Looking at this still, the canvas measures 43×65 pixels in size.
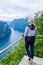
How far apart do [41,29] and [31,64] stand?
25.5 feet

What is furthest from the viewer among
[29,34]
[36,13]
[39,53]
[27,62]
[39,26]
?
[36,13]

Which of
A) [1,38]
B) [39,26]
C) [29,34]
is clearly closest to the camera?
[29,34]

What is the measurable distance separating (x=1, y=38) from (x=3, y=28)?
16.1 ft

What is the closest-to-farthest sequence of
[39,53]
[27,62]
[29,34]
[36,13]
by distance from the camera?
[29,34], [27,62], [39,53], [36,13]

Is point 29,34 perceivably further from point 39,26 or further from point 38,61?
A: point 39,26

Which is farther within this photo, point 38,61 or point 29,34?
point 38,61

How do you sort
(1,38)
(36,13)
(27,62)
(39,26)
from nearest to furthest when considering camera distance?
1. (27,62)
2. (39,26)
3. (36,13)
4. (1,38)

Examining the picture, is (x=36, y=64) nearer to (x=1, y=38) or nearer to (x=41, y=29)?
(x=41, y=29)

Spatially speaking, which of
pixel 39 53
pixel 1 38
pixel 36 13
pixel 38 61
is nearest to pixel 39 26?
pixel 36 13

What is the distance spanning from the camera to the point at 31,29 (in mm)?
4621

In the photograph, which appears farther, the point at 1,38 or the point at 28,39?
the point at 1,38

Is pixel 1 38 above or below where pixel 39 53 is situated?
below

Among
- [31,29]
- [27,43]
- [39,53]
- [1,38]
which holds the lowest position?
[1,38]

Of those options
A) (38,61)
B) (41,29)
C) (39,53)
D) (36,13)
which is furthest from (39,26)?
(38,61)
